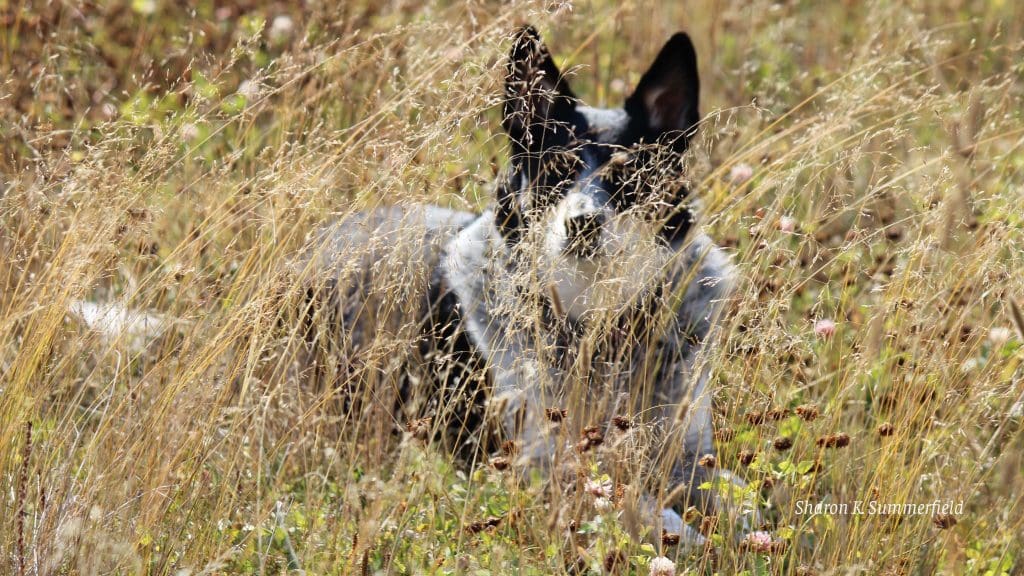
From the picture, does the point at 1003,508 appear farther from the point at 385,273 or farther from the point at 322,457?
the point at 322,457

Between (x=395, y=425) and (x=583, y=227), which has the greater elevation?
(x=583, y=227)

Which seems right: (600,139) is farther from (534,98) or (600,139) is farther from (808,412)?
(808,412)

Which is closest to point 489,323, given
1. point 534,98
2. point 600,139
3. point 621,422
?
point 621,422

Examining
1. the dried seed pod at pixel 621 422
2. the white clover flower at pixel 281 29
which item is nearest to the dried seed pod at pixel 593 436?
the dried seed pod at pixel 621 422

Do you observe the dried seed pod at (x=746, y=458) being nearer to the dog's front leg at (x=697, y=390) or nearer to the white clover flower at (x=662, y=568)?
the dog's front leg at (x=697, y=390)

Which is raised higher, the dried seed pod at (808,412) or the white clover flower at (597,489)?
the dried seed pod at (808,412)

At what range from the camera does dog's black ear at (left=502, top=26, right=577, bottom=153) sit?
247 centimetres

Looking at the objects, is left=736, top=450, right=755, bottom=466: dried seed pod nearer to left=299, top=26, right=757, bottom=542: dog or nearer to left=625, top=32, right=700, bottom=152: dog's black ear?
left=299, top=26, right=757, bottom=542: dog

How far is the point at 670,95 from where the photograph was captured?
116 inches

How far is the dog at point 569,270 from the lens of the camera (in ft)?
6.83

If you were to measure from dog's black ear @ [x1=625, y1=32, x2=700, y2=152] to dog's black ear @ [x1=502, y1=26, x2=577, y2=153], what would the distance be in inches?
8.7

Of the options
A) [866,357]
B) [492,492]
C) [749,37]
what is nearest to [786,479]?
[866,357]

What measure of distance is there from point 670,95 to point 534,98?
401mm

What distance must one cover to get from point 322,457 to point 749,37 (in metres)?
2.92
